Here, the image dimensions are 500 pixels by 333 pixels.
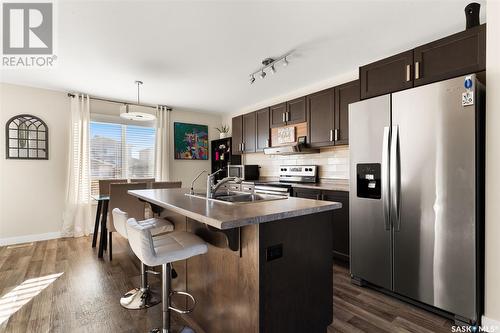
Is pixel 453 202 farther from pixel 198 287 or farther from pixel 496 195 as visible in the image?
pixel 198 287

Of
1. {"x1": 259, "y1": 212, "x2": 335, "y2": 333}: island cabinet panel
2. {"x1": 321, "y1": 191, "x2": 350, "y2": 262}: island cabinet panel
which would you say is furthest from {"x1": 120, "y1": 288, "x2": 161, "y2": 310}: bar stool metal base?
{"x1": 321, "y1": 191, "x2": 350, "y2": 262}: island cabinet panel

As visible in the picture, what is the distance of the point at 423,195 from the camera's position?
1951 millimetres

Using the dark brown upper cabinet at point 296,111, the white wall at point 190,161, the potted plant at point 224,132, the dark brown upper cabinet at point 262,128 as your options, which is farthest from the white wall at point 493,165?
the white wall at point 190,161

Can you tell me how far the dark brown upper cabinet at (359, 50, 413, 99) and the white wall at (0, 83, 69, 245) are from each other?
4.76m

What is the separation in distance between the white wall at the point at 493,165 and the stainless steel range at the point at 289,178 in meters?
2.15

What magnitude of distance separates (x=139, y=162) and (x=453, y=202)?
5024mm

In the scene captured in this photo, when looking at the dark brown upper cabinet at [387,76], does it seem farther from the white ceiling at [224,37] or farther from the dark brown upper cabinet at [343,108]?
the dark brown upper cabinet at [343,108]

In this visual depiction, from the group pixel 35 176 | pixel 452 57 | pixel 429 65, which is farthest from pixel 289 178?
pixel 35 176

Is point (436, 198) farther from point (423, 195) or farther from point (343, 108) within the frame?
point (343, 108)

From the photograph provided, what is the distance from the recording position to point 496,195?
165 cm

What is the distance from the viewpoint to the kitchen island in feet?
4.30

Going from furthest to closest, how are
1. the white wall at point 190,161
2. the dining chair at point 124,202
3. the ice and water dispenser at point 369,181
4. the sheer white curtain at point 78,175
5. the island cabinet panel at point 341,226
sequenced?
the white wall at point 190,161
the sheer white curtain at point 78,175
the dining chair at point 124,202
the island cabinet panel at point 341,226
the ice and water dispenser at point 369,181

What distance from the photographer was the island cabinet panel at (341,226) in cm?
287

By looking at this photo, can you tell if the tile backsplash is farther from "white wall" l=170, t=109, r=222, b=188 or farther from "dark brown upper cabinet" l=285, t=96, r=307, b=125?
"white wall" l=170, t=109, r=222, b=188
